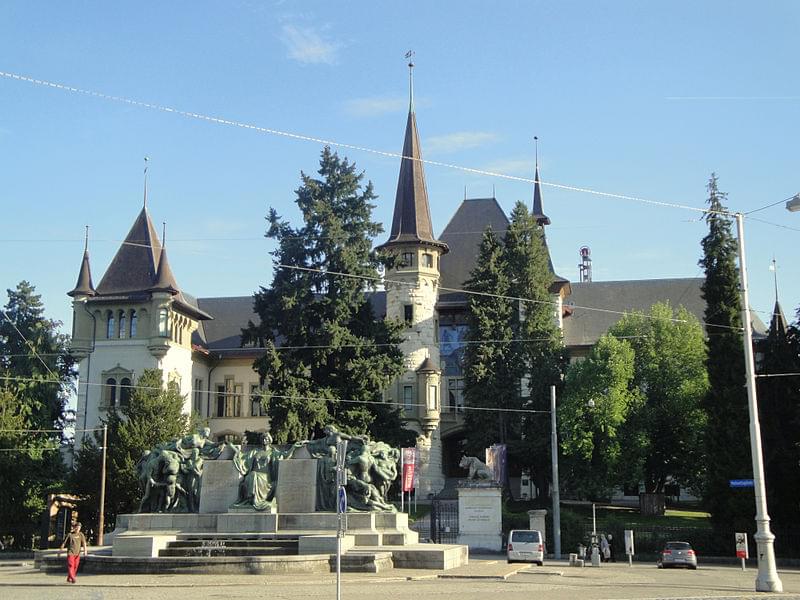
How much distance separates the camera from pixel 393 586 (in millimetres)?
20516

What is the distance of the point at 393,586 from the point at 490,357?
119 ft

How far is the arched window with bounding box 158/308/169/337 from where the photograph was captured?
63.9 metres

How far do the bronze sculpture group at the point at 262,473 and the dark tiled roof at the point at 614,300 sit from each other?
44.9 m

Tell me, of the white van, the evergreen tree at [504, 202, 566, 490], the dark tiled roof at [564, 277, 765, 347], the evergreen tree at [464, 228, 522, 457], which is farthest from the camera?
the dark tiled roof at [564, 277, 765, 347]

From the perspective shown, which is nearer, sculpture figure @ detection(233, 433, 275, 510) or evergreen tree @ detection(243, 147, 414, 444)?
sculpture figure @ detection(233, 433, 275, 510)

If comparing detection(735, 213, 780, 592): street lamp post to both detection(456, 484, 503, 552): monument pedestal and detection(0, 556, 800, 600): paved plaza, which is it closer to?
detection(0, 556, 800, 600): paved plaza

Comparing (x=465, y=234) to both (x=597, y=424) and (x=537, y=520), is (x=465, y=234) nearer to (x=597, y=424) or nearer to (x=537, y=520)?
(x=597, y=424)

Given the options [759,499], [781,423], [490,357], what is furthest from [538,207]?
[759,499]

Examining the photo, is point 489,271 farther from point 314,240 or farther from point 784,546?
point 784,546

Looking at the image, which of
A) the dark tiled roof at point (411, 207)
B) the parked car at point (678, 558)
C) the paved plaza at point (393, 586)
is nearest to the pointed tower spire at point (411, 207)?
the dark tiled roof at point (411, 207)

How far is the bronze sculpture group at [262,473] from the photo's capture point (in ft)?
91.6

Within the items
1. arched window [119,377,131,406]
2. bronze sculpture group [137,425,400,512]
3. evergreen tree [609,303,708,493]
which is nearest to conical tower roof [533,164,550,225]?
evergreen tree [609,303,708,493]

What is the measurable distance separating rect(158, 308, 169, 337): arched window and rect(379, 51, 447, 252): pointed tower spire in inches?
603

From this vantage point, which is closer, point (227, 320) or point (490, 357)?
point (490, 357)
